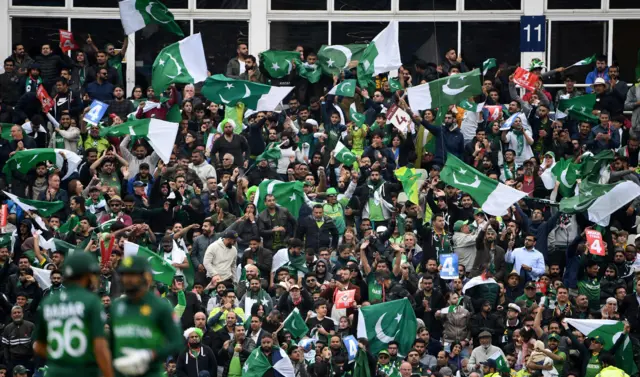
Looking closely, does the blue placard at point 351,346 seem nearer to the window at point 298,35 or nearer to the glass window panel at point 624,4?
the window at point 298,35

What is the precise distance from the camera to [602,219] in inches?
1077

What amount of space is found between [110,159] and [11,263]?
2.90 metres

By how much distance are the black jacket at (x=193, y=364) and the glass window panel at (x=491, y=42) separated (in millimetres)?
13926

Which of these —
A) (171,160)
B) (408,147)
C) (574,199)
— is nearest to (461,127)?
(408,147)

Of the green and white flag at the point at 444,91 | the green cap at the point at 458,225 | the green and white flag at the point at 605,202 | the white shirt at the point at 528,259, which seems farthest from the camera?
the green and white flag at the point at 444,91

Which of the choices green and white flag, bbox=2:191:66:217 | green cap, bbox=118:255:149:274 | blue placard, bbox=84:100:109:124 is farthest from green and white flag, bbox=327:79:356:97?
green cap, bbox=118:255:149:274

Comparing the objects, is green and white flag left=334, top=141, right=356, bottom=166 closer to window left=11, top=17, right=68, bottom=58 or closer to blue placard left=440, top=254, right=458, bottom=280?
blue placard left=440, top=254, right=458, bottom=280

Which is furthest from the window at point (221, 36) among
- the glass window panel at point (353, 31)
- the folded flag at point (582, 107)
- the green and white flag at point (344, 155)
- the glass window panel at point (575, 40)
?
the folded flag at point (582, 107)

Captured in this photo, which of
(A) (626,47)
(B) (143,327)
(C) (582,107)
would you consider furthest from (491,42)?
(B) (143,327)

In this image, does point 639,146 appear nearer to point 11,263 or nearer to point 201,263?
point 201,263

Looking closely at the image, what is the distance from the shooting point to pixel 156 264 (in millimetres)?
24375

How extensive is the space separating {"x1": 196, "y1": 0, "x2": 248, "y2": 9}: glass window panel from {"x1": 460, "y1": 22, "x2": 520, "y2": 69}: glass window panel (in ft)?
16.5

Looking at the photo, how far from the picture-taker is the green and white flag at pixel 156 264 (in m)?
24.2

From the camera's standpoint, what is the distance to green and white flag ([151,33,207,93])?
30188 millimetres
